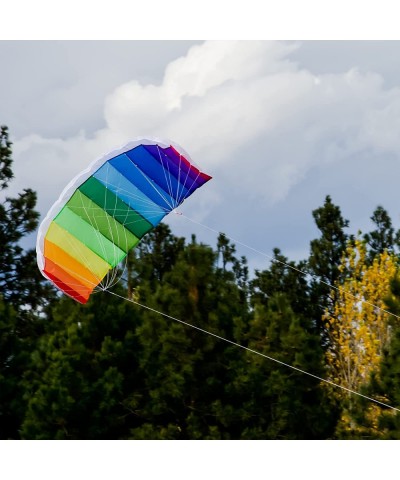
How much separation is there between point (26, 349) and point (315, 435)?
201 inches

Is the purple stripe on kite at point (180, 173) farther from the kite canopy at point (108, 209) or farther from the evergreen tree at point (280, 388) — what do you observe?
the evergreen tree at point (280, 388)

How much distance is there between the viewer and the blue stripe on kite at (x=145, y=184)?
366 inches

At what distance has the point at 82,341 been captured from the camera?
1484 centimetres

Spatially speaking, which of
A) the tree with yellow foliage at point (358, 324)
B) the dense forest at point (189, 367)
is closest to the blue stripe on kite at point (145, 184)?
the dense forest at point (189, 367)

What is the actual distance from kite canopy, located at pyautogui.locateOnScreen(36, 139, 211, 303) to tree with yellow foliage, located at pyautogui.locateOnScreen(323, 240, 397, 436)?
6580 mm

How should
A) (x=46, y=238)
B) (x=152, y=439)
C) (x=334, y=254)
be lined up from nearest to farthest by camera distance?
(x=46, y=238)
(x=152, y=439)
(x=334, y=254)

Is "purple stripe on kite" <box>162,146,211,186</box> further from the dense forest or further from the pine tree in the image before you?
the pine tree

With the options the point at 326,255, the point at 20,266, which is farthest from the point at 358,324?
the point at 20,266

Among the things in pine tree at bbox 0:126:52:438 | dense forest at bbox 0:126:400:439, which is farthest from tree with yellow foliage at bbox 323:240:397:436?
pine tree at bbox 0:126:52:438

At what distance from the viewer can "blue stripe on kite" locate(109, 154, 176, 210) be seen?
9.30 meters

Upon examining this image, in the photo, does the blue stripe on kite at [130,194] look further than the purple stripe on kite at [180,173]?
No

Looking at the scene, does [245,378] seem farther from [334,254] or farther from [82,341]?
[334,254]

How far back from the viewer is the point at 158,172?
374 inches

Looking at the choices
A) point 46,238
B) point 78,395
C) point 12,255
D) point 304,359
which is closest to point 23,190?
point 12,255
